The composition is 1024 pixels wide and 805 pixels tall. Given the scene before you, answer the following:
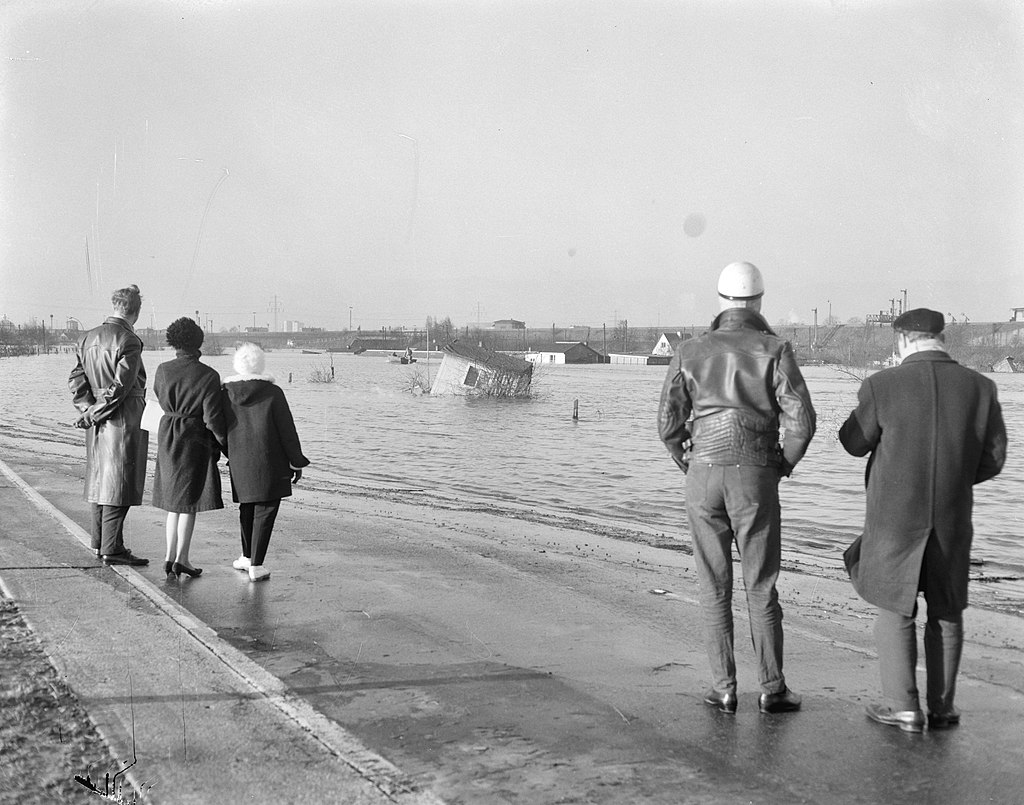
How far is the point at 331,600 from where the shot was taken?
680 cm

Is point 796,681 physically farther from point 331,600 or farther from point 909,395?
point 331,600

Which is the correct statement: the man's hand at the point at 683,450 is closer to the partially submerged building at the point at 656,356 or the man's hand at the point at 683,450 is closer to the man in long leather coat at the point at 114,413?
the man in long leather coat at the point at 114,413

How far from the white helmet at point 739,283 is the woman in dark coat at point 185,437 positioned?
4.16m

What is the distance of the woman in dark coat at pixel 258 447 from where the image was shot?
285 inches

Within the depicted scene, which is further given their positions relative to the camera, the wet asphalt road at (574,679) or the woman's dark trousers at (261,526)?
the woman's dark trousers at (261,526)

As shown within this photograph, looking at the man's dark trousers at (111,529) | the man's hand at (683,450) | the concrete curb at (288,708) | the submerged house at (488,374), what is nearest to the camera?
the concrete curb at (288,708)

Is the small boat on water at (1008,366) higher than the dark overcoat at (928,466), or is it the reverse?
the small boat on water at (1008,366)

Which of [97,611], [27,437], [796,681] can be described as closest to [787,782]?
[796,681]

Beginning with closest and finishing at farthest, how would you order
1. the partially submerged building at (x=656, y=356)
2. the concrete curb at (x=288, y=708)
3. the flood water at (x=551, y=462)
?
the concrete curb at (x=288, y=708)
the flood water at (x=551, y=462)
the partially submerged building at (x=656, y=356)

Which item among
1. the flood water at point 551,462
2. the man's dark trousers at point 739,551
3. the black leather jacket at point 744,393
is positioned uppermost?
the black leather jacket at point 744,393

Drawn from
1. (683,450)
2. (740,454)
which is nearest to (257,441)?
(683,450)

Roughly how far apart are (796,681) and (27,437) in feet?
83.0

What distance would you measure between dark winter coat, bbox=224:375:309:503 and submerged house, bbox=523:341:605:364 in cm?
14055

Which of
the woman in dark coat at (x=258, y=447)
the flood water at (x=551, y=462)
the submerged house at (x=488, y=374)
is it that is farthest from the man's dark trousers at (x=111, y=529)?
the submerged house at (x=488, y=374)
